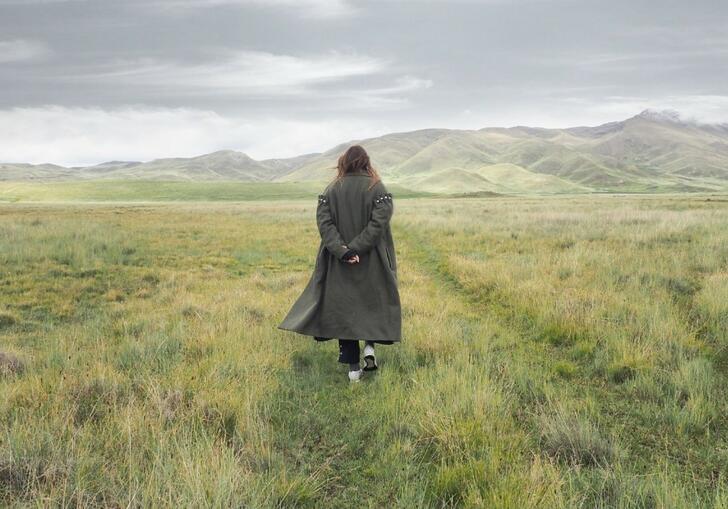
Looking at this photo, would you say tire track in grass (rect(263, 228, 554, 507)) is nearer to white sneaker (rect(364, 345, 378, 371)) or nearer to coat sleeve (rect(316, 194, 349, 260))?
white sneaker (rect(364, 345, 378, 371))

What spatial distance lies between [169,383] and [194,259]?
1135 cm

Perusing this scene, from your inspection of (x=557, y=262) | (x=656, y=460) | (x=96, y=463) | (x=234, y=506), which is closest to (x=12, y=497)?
(x=96, y=463)

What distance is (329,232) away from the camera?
5.25m

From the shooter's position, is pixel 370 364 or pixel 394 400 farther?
pixel 370 364

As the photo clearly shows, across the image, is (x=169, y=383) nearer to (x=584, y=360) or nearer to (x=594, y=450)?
(x=594, y=450)

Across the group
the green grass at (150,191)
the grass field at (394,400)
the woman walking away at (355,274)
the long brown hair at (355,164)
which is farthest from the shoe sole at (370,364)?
the green grass at (150,191)

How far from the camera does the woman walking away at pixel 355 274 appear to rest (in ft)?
17.0

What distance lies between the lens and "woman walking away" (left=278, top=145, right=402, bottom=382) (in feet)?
17.0

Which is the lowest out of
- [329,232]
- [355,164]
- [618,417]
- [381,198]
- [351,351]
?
[618,417]

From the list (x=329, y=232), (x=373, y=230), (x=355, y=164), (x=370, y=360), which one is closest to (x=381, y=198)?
(x=373, y=230)

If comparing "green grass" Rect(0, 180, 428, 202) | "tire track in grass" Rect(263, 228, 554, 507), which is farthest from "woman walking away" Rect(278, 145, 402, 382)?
"green grass" Rect(0, 180, 428, 202)

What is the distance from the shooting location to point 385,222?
17.1 ft

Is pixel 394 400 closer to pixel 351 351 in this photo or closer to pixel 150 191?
pixel 351 351

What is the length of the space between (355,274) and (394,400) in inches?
66.8
